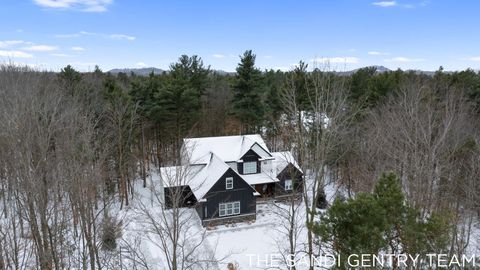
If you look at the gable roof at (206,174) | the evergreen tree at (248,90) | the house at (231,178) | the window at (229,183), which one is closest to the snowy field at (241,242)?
the house at (231,178)

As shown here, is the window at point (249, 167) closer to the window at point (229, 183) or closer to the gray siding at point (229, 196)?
the gray siding at point (229, 196)

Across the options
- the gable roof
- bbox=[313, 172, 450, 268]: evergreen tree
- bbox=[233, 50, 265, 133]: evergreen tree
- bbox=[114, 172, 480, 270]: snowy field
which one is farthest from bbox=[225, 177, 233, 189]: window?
bbox=[313, 172, 450, 268]: evergreen tree

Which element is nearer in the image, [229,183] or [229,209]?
[229,183]

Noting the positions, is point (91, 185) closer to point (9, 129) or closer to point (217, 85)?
point (9, 129)

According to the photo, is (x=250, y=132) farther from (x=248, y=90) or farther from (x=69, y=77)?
(x=69, y=77)

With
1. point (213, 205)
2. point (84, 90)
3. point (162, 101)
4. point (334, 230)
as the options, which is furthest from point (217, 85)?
point (334, 230)

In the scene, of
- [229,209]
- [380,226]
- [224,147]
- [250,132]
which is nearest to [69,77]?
[224,147]

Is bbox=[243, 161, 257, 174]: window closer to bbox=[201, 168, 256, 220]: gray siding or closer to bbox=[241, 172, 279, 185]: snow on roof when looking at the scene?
bbox=[241, 172, 279, 185]: snow on roof
